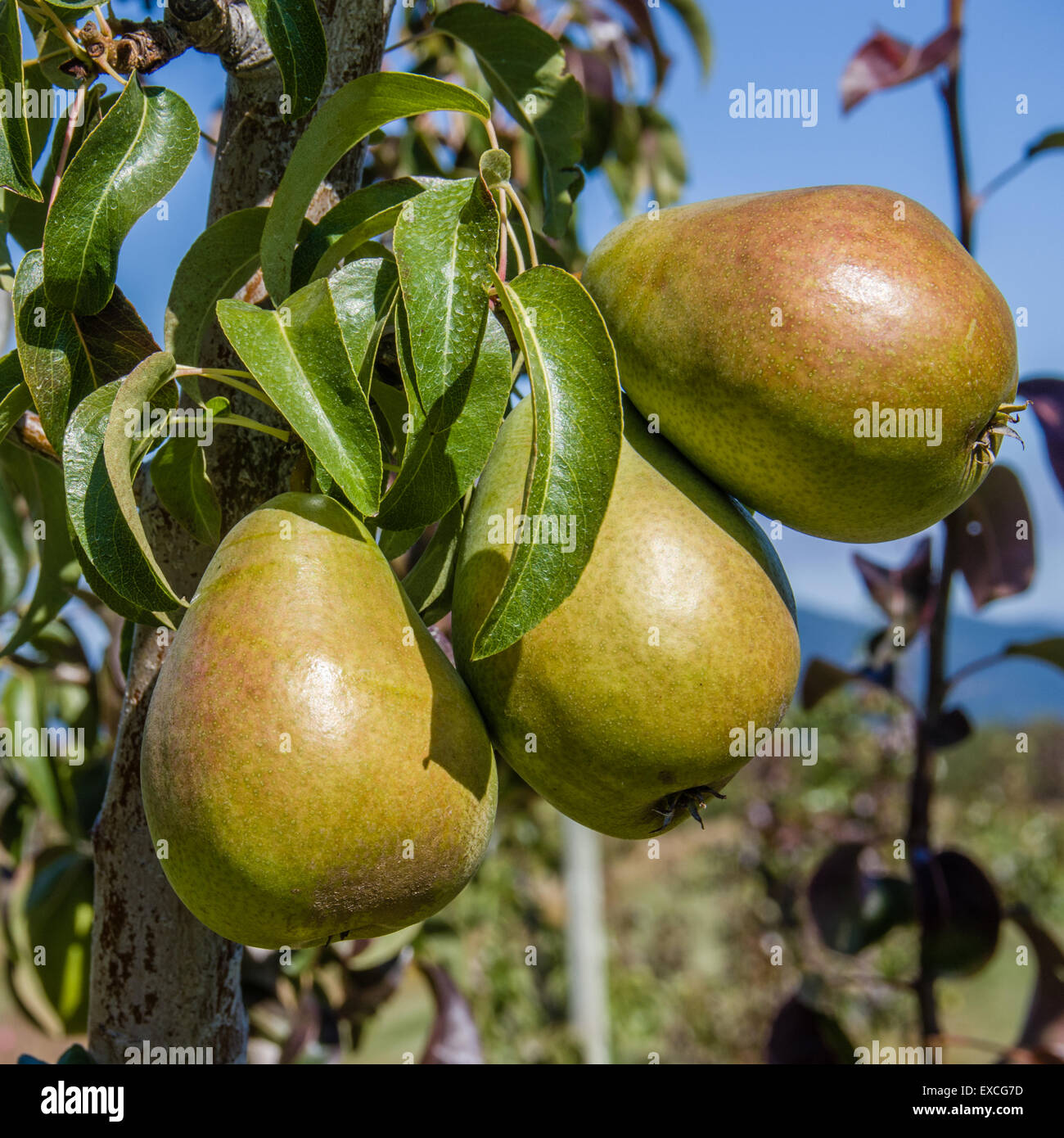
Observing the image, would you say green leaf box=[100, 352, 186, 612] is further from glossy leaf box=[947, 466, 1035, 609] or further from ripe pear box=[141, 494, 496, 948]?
glossy leaf box=[947, 466, 1035, 609]

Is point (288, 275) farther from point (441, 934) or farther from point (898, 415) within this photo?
point (441, 934)

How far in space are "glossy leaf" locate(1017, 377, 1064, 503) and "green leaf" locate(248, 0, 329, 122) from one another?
3.70ft

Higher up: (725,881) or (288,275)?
(288,275)

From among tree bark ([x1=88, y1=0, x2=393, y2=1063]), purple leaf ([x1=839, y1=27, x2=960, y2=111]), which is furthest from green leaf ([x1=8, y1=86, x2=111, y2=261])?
purple leaf ([x1=839, y1=27, x2=960, y2=111])

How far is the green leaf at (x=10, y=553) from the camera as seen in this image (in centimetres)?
161

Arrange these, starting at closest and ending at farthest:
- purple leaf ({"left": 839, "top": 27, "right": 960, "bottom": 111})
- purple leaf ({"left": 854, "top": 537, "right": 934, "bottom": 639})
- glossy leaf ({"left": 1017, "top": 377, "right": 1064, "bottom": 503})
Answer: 1. glossy leaf ({"left": 1017, "top": 377, "right": 1064, "bottom": 503})
2. purple leaf ({"left": 839, "top": 27, "right": 960, "bottom": 111})
3. purple leaf ({"left": 854, "top": 537, "right": 934, "bottom": 639})

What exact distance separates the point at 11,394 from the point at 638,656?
0.54m

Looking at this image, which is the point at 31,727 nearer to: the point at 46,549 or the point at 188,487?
the point at 46,549

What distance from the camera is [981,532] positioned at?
1.88 m

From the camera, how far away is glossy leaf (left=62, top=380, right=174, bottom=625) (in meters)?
0.76

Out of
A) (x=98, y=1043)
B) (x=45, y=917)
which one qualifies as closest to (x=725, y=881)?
(x=45, y=917)

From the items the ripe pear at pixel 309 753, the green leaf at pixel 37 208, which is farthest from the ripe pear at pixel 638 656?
the green leaf at pixel 37 208

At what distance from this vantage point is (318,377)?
756mm
